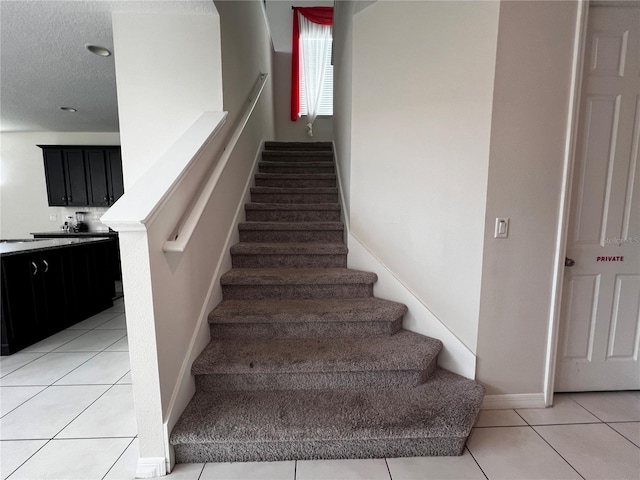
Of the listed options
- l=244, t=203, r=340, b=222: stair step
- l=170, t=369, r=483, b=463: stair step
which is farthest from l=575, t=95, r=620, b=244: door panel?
l=244, t=203, r=340, b=222: stair step

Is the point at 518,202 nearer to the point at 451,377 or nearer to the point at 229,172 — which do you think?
the point at 451,377

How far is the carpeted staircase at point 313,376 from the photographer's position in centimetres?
134

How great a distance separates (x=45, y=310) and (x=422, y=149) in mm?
3698

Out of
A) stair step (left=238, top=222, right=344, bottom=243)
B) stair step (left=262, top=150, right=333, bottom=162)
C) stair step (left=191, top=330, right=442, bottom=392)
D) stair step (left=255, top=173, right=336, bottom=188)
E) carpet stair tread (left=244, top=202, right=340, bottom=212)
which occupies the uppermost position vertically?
stair step (left=262, top=150, right=333, bottom=162)

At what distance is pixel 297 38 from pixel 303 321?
17.6ft

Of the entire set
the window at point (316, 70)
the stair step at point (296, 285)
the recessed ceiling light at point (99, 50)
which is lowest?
the stair step at point (296, 285)

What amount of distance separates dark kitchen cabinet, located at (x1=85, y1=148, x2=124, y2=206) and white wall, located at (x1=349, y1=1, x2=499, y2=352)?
4.75 metres

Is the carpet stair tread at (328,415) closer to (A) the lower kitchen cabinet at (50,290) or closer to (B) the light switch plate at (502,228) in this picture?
(B) the light switch plate at (502,228)

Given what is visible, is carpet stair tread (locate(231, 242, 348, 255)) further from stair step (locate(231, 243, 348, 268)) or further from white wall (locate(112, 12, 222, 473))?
white wall (locate(112, 12, 222, 473))

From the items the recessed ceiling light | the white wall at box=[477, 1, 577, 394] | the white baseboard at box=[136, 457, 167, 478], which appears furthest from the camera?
the recessed ceiling light

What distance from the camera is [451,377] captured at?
1.72 m

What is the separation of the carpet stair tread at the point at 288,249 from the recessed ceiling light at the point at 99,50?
1926mm

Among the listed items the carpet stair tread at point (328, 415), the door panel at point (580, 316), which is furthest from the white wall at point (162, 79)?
the door panel at point (580, 316)

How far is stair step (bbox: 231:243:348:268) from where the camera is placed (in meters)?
2.38
